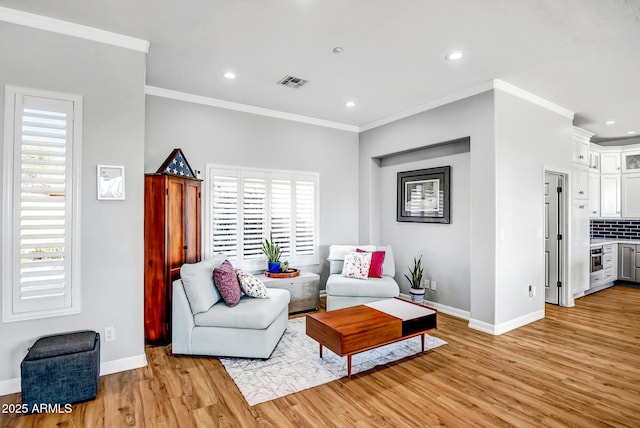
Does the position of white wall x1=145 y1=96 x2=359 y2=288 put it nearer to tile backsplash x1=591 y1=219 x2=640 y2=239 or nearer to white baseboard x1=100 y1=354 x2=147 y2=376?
white baseboard x1=100 y1=354 x2=147 y2=376

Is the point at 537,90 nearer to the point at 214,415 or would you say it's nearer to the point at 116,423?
Result: the point at 214,415

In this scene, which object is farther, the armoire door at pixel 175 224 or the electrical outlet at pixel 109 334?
the armoire door at pixel 175 224

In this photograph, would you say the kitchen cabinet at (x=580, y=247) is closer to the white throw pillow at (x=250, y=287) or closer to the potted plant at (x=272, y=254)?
the potted plant at (x=272, y=254)

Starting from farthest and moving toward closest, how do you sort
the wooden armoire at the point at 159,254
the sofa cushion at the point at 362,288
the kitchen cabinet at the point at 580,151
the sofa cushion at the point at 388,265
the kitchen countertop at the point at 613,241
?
1. the kitchen countertop at the point at 613,241
2. the kitchen cabinet at the point at 580,151
3. the sofa cushion at the point at 388,265
4. the sofa cushion at the point at 362,288
5. the wooden armoire at the point at 159,254

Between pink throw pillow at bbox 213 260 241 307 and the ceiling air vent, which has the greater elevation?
the ceiling air vent

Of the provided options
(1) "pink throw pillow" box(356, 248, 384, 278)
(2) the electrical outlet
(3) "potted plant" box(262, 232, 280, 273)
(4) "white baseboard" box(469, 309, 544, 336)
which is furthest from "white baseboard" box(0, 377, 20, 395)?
(4) "white baseboard" box(469, 309, 544, 336)

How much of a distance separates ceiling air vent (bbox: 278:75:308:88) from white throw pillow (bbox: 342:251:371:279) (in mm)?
2433

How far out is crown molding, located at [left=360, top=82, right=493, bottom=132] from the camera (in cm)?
403

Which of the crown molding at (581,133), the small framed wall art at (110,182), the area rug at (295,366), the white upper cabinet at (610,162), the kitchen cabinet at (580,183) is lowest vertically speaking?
the area rug at (295,366)

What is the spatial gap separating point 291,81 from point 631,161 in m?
6.86

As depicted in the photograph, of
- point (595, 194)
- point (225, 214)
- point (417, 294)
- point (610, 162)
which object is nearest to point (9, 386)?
point (225, 214)

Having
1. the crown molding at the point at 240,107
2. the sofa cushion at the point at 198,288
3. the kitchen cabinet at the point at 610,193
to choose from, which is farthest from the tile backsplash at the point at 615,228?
the sofa cushion at the point at 198,288

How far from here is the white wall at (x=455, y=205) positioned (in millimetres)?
4035

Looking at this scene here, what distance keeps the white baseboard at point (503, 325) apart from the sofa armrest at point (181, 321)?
10.8 feet
